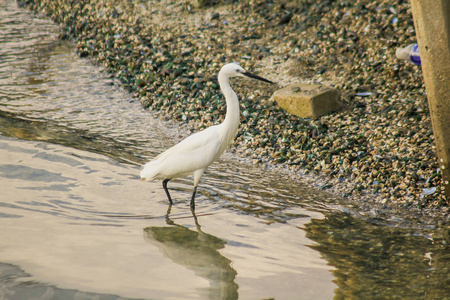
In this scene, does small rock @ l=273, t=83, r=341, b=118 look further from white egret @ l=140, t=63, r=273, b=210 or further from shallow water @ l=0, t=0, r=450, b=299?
white egret @ l=140, t=63, r=273, b=210

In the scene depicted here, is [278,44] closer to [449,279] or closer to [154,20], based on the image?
[154,20]

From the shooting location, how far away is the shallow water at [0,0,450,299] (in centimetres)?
354

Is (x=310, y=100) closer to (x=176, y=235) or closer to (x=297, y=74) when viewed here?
(x=297, y=74)

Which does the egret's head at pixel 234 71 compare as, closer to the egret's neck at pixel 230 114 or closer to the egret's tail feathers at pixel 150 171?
the egret's neck at pixel 230 114

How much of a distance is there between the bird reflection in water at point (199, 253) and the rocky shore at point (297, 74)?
1778mm

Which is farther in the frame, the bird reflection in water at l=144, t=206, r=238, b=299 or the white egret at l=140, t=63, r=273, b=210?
the white egret at l=140, t=63, r=273, b=210

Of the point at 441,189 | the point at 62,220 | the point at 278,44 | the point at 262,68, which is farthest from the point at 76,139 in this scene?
the point at 441,189

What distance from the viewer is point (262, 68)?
7.84 metres

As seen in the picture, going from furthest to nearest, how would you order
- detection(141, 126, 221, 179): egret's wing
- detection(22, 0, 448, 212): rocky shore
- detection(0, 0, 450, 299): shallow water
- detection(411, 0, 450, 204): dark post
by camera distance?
detection(22, 0, 448, 212): rocky shore → detection(141, 126, 221, 179): egret's wing → detection(411, 0, 450, 204): dark post → detection(0, 0, 450, 299): shallow water

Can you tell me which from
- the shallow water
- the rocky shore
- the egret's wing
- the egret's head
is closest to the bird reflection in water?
the shallow water

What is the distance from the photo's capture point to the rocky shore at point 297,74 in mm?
5496

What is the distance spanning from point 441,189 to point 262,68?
371 centimetres

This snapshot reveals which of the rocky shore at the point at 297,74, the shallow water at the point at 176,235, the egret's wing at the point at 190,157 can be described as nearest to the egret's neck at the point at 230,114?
the egret's wing at the point at 190,157

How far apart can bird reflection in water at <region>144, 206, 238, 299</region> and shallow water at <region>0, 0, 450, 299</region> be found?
0.05ft
